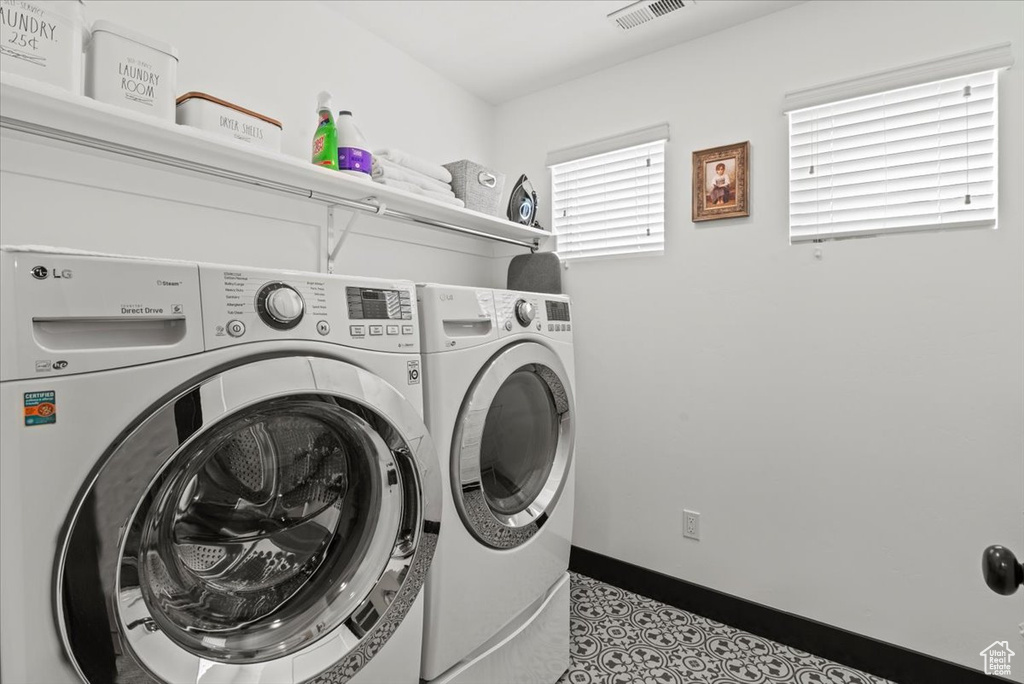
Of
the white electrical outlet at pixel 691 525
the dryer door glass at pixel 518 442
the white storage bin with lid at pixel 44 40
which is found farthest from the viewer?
Result: the white electrical outlet at pixel 691 525

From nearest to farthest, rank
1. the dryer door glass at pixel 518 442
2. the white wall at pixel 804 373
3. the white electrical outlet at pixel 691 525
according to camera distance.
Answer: the dryer door glass at pixel 518 442 < the white wall at pixel 804 373 < the white electrical outlet at pixel 691 525

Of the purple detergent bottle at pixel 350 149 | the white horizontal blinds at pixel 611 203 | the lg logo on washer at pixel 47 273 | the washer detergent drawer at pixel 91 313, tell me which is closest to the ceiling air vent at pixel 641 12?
the white horizontal blinds at pixel 611 203

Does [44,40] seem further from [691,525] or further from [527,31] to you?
[691,525]

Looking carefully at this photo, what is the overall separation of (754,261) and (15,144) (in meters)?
2.24

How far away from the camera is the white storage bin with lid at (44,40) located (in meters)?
0.96

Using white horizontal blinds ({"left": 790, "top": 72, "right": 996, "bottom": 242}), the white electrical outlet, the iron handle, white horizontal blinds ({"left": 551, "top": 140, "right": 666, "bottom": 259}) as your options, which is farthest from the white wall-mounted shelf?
the iron handle

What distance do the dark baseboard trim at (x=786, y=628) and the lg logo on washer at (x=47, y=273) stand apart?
2.17 metres

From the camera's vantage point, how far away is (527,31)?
6.39 feet

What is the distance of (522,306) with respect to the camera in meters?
1.37

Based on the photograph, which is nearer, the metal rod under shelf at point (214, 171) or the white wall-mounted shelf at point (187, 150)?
the white wall-mounted shelf at point (187, 150)

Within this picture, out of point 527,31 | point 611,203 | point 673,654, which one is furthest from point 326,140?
point 673,654

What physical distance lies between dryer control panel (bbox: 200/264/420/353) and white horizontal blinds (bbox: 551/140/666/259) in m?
1.37

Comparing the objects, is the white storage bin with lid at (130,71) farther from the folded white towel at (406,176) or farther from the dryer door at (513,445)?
the dryer door at (513,445)

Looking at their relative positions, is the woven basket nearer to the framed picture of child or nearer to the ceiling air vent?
the ceiling air vent
